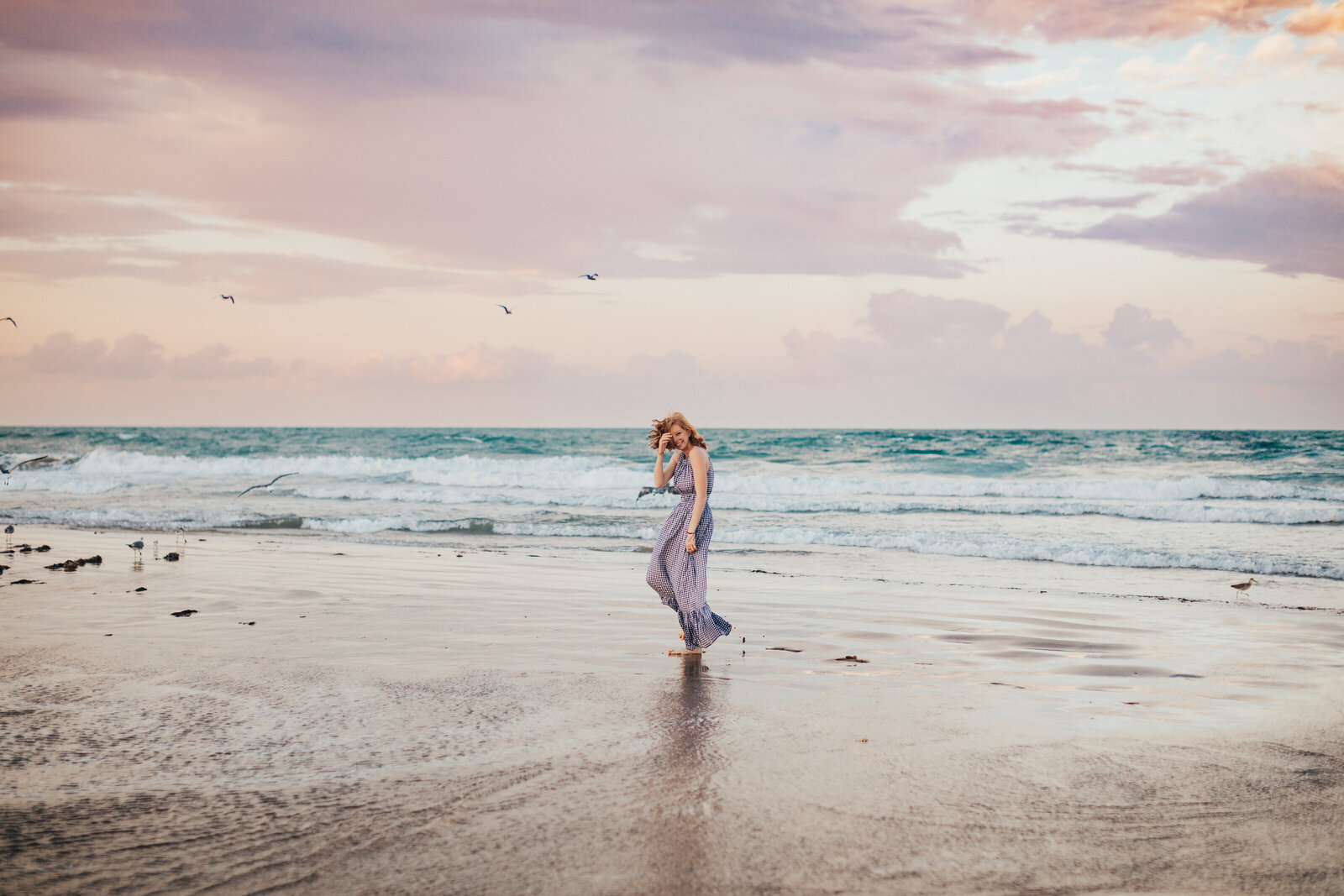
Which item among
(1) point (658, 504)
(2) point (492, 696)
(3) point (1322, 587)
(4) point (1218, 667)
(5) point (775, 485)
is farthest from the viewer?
(5) point (775, 485)

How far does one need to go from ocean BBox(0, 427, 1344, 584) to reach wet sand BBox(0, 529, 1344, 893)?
6.52 m

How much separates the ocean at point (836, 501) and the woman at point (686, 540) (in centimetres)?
776

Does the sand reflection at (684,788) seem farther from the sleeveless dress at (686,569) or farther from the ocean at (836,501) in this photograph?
the ocean at (836,501)

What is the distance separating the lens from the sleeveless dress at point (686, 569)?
7086 mm

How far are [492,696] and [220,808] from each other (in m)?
2.09

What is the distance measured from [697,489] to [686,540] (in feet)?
1.43

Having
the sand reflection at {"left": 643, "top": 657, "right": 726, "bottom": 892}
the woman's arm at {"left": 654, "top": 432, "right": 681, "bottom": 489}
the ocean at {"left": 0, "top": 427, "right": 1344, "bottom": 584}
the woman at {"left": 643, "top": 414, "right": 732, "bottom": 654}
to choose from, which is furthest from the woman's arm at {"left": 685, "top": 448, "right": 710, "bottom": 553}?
the ocean at {"left": 0, "top": 427, "right": 1344, "bottom": 584}

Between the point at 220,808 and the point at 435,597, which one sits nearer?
the point at 220,808

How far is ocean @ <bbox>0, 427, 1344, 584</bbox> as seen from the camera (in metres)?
15.6

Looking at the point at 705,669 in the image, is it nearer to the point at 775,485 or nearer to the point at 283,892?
the point at 283,892

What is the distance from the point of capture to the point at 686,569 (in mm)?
7164

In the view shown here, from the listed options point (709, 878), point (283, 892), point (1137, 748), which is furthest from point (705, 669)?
point (283, 892)

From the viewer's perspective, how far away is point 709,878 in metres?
3.16

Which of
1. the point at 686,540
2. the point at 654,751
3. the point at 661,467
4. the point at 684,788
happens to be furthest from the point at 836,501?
the point at 684,788
